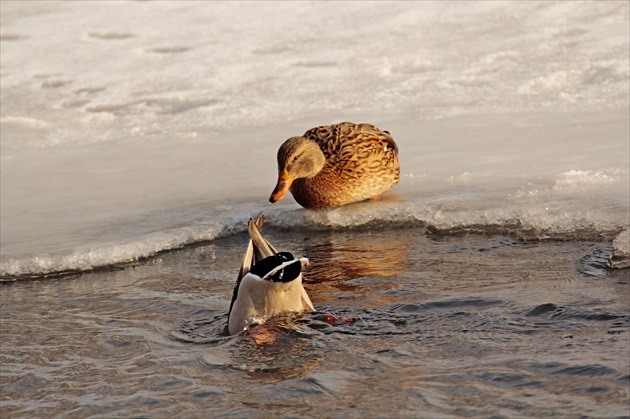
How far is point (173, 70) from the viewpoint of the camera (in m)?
11.0

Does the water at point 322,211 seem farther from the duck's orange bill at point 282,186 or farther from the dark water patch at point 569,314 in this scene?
the duck's orange bill at point 282,186

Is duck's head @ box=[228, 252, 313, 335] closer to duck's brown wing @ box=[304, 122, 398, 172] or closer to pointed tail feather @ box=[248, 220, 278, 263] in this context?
pointed tail feather @ box=[248, 220, 278, 263]

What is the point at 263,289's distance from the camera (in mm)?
4609

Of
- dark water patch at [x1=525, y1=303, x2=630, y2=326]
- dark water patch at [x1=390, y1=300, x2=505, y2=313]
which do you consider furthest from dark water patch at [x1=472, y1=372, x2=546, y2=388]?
dark water patch at [x1=390, y1=300, x2=505, y2=313]

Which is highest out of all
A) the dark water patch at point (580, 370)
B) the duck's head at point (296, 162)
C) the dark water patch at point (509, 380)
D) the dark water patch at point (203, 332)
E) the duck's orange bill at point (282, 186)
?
the duck's head at point (296, 162)

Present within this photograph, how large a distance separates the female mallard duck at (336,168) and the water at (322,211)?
15cm

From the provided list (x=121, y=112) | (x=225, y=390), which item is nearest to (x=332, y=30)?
(x=121, y=112)

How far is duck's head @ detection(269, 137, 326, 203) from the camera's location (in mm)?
6738

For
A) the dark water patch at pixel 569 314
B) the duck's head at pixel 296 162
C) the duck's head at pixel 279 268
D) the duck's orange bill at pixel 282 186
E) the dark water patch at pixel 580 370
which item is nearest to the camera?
the dark water patch at pixel 580 370

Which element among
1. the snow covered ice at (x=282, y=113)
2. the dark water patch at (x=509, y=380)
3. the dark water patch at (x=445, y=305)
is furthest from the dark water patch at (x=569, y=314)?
the snow covered ice at (x=282, y=113)

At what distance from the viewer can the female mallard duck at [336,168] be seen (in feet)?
22.4

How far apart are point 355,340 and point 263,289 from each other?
20.3 inches

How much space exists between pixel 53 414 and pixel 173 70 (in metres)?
7.49

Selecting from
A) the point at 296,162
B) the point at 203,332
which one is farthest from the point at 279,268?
the point at 296,162
